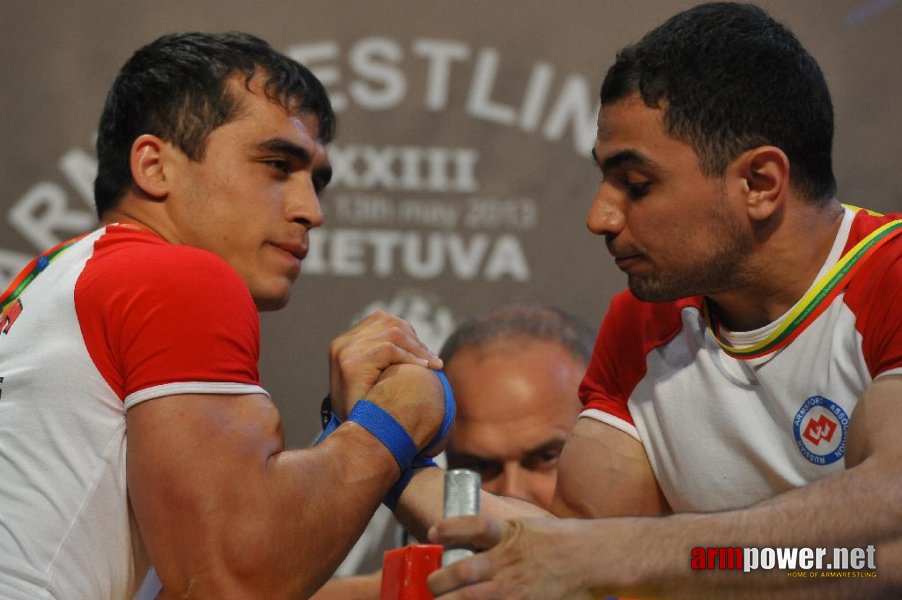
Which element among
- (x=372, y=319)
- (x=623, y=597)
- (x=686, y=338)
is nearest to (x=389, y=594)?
(x=623, y=597)

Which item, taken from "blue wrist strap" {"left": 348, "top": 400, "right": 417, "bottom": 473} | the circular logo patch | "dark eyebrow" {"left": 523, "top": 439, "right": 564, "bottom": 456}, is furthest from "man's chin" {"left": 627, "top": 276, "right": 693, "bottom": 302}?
"dark eyebrow" {"left": 523, "top": 439, "right": 564, "bottom": 456}

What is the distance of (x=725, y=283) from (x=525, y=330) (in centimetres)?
74

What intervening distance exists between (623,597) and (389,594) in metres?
0.26

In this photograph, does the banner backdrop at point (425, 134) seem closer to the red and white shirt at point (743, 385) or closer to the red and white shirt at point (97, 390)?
the red and white shirt at point (743, 385)

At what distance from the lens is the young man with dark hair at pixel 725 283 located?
149 centimetres

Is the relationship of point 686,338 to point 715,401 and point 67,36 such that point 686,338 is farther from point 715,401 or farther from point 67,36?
point 67,36

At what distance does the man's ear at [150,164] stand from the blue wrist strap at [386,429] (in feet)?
1.49

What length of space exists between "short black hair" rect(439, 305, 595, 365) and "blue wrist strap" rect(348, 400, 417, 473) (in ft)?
2.68

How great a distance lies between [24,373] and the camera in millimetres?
1390

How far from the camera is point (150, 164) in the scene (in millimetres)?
A: 1681

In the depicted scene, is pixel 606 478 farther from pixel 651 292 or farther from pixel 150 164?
pixel 150 164

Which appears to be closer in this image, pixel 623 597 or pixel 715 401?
pixel 623 597

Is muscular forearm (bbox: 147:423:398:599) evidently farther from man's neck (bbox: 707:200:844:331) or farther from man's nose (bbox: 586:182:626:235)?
man's neck (bbox: 707:200:844:331)

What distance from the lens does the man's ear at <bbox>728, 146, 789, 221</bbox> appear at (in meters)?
1.57
